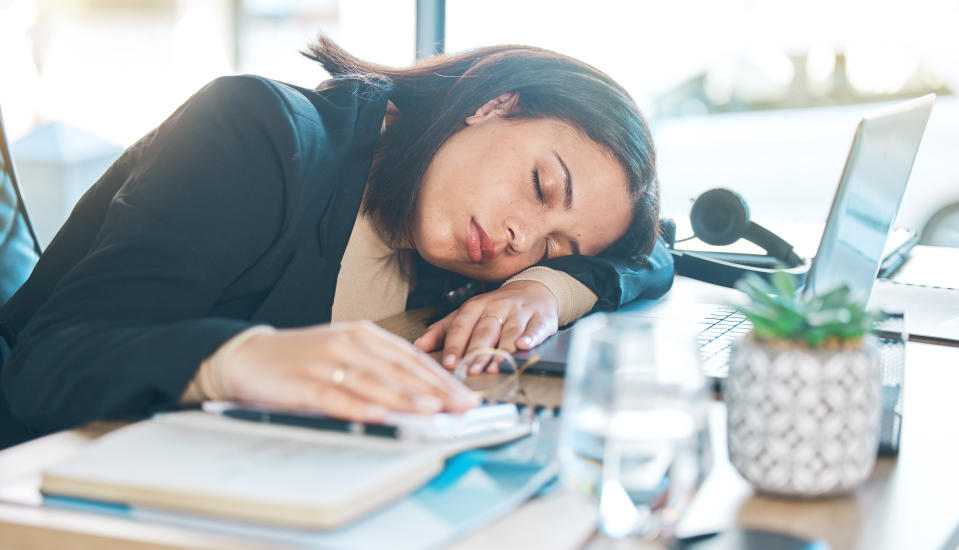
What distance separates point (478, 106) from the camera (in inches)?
49.5

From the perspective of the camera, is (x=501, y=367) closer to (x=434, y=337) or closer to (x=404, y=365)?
(x=434, y=337)

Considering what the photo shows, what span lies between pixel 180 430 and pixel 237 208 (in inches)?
14.0

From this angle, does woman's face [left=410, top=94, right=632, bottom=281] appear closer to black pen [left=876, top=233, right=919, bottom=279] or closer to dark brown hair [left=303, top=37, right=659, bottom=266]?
dark brown hair [left=303, top=37, right=659, bottom=266]

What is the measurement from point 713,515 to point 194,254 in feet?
1.81

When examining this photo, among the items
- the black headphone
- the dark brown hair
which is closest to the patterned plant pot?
the dark brown hair

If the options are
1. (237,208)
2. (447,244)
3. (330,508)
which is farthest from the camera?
(447,244)

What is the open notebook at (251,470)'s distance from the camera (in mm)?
498

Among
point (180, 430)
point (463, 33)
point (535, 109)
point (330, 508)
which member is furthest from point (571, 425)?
point (463, 33)

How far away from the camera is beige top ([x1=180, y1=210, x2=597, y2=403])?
1.20 metres

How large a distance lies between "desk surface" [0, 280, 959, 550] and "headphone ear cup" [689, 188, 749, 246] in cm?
97

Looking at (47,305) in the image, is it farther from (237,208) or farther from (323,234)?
(323,234)

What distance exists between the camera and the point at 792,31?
4.73 m

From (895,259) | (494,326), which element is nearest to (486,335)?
(494,326)

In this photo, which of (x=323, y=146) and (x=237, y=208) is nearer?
(x=237, y=208)
